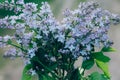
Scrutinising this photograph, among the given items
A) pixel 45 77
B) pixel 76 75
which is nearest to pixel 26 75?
pixel 45 77

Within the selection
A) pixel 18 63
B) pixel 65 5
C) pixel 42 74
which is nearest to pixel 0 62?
pixel 18 63

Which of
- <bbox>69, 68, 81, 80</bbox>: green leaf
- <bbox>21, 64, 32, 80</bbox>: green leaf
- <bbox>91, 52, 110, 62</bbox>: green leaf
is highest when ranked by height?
<bbox>21, 64, 32, 80</bbox>: green leaf

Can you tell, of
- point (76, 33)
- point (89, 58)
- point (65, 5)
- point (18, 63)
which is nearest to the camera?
point (76, 33)

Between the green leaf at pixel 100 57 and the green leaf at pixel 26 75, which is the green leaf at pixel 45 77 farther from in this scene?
the green leaf at pixel 100 57

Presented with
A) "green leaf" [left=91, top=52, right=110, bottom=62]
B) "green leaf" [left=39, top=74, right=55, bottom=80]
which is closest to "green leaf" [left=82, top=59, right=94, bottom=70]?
"green leaf" [left=91, top=52, right=110, bottom=62]

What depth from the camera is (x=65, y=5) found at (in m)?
3.70

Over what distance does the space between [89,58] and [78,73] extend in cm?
7

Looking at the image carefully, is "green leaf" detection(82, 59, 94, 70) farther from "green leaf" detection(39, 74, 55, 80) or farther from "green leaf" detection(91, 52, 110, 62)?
"green leaf" detection(39, 74, 55, 80)

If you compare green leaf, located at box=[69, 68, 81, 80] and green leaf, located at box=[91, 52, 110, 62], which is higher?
green leaf, located at box=[91, 52, 110, 62]

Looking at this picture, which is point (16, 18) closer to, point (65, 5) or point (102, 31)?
point (102, 31)

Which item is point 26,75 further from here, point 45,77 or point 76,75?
point 76,75

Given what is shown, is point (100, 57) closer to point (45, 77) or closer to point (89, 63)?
point (89, 63)

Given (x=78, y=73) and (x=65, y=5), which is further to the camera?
(x=65, y=5)

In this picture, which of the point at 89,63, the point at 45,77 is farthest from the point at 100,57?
the point at 45,77
